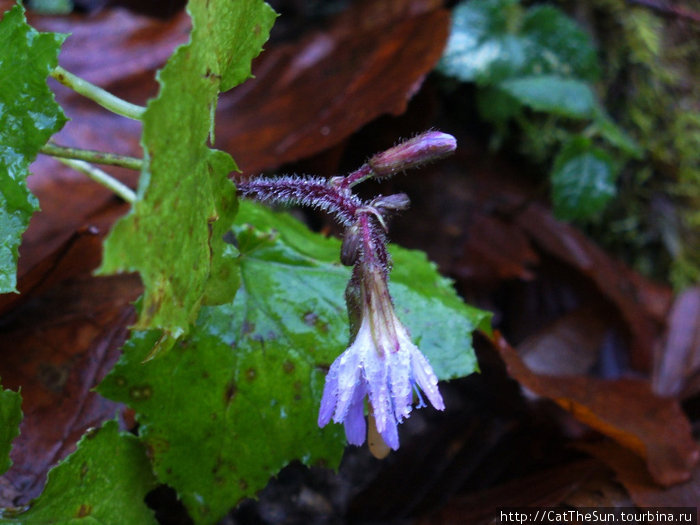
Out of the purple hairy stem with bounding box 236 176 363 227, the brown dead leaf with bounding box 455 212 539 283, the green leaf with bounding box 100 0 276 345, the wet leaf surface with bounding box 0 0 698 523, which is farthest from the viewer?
the brown dead leaf with bounding box 455 212 539 283

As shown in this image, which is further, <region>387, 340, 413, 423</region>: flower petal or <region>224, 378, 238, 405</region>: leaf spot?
<region>224, 378, 238, 405</region>: leaf spot

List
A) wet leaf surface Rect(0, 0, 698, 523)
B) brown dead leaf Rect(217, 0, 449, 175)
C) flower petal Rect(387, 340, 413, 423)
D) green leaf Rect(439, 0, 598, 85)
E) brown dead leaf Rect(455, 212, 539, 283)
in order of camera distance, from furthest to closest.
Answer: green leaf Rect(439, 0, 598, 85) < brown dead leaf Rect(455, 212, 539, 283) < brown dead leaf Rect(217, 0, 449, 175) < wet leaf surface Rect(0, 0, 698, 523) < flower petal Rect(387, 340, 413, 423)

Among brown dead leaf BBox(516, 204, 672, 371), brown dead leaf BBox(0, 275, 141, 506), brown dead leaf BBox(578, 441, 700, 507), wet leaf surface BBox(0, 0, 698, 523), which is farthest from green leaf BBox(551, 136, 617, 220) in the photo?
brown dead leaf BBox(0, 275, 141, 506)

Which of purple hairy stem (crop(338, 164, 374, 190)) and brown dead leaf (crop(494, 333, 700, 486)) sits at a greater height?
purple hairy stem (crop(338, 164, 374, 190))

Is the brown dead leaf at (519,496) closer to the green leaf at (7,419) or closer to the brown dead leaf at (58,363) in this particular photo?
the brown dead leaf at (58,363)

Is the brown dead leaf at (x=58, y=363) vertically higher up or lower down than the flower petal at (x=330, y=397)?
lower down

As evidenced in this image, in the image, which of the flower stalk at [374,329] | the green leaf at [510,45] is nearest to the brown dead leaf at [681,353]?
the green leaf at [510,45]

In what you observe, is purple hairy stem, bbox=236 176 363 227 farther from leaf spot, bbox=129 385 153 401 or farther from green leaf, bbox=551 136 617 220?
green leaf, bbox=551 136 617 220
